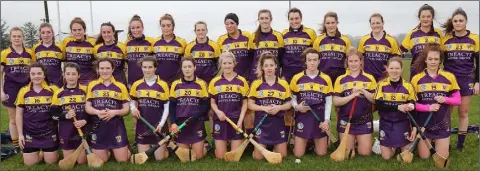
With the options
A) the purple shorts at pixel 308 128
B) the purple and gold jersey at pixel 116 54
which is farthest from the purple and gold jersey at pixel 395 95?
the purple and gold jersey at pixel 116 54

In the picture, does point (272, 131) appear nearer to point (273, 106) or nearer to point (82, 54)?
point (273, 106)

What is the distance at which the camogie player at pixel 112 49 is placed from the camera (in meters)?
5.78

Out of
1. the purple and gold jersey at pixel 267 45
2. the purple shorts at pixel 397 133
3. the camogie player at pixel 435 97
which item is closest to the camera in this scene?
the camogie player at pixel 435 97

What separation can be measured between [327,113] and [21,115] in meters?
3.54

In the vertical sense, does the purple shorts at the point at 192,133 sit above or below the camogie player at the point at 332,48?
below

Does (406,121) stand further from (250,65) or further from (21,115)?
(21,115)

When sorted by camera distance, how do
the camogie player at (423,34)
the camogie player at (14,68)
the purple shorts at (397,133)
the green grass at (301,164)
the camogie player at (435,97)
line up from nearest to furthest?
1. the green grass at (301,164)
2. the camogie player at (435,97)
3. the purple shorts at (397,133)
4. the camogie player at (423,34)
5. the camogie player at (14,68)

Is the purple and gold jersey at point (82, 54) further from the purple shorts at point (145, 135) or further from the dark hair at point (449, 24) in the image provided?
the dark hair at point (449, 24)

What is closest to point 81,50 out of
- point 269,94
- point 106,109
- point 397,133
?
point 106,109

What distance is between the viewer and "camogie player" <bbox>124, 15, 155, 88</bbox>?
5836 millimetres

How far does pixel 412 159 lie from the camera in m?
4.84

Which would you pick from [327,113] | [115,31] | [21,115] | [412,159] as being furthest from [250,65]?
[21,115]

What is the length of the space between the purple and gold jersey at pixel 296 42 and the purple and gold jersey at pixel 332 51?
206mm

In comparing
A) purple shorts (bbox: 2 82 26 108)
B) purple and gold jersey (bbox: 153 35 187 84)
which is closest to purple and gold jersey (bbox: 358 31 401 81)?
purple and gold jersey (bbox: 153 35 187 84)
